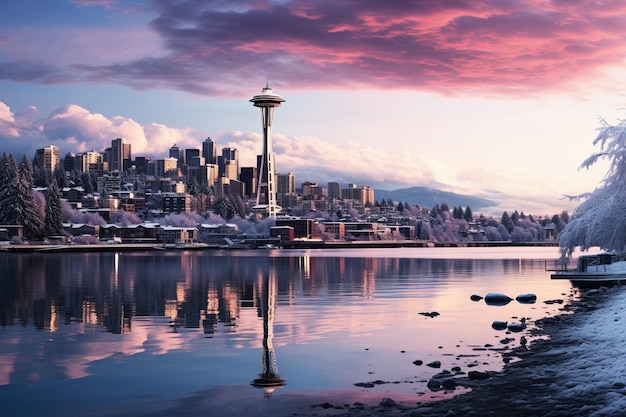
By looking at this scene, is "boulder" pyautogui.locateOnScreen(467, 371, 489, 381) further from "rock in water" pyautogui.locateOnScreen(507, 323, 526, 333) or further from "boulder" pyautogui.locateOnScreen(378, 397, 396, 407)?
"rock in water" pyautogui.locateOnScreen(507, 323, 526, 333)

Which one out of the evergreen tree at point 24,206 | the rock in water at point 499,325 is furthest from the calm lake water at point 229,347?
the evergreen tree at point 24,206

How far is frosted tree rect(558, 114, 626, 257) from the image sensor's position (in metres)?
53.0

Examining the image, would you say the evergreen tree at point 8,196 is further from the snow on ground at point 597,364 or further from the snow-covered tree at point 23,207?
the snow on ground at point 597,364

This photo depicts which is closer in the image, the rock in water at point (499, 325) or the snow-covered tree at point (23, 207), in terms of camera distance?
the rock in water at point (499, 325)

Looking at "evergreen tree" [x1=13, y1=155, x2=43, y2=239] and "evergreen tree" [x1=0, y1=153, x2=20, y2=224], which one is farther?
"evergreen tree" [x1=0, y1=153, x2=20, y2=224]

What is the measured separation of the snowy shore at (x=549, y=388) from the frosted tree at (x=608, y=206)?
2705cm

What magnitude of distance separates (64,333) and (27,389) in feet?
38.7

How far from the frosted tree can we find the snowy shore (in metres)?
27.0

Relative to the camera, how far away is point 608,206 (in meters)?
53.8

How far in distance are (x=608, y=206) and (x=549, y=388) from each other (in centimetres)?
3747

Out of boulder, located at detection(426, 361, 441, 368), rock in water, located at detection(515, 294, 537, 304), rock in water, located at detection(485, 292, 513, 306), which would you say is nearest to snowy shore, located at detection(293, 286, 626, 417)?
boulder, located at detection(426, 361, 441, 368)

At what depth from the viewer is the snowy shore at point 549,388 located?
1755 cm

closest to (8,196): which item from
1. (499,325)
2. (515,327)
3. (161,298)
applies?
(161,298)

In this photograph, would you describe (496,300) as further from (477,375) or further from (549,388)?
(549,388)
